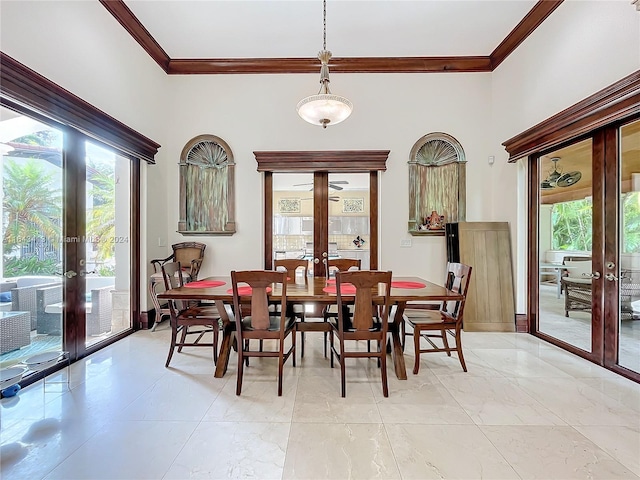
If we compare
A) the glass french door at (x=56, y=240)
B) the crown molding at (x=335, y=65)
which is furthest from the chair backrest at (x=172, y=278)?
the crown molding at (x=335, y=65)

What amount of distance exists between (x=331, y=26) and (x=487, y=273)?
371cm

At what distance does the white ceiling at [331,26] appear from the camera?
3.44 m

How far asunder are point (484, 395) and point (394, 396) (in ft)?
2.29

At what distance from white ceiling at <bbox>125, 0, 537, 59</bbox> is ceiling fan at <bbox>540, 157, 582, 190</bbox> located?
1.85 metres

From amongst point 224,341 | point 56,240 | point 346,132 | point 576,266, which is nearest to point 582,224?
point 576,266

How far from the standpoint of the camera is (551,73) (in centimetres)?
332

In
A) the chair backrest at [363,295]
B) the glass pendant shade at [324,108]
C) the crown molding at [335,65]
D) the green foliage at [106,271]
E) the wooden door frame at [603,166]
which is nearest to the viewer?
the chair backrest at [363,295]

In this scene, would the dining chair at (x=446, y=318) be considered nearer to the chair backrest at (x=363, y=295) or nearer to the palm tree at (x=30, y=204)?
the chair backrest at (x=363, y=295)

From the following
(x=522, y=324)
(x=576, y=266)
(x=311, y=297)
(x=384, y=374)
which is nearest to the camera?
(x=384, y=374)

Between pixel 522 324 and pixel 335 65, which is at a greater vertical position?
pixel 335 65

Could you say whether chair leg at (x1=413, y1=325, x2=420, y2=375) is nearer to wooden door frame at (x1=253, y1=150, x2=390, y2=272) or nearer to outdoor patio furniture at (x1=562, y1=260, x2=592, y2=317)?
outdoor patio furniture at (x1=562, y1=260, x2=592, y2=317)

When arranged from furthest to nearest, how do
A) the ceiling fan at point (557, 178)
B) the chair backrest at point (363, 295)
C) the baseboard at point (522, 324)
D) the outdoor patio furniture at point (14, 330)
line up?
the baseboard at point (522, 324)
the ceiling fan at point (557, 178)
the outdoor patio furniture at point (14, 330)
the chair backrest at point (363, 295)

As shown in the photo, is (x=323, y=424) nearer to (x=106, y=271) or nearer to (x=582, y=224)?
(x=106, y=271)

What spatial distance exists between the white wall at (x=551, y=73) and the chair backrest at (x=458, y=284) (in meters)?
1.60
